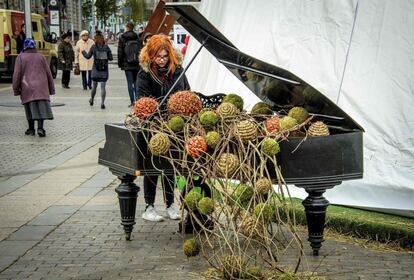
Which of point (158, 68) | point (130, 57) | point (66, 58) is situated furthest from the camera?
point (66, 58)

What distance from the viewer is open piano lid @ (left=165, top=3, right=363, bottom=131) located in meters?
5.97

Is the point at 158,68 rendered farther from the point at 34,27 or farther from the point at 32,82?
the point at 34,27

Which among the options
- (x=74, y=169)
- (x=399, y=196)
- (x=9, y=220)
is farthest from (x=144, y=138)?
(x=74, y=169)

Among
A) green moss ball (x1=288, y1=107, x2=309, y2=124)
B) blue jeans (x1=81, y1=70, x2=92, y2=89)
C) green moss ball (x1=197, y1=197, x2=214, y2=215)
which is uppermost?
green moss ball (x1=288, y1=107, x2=309, y2=124)

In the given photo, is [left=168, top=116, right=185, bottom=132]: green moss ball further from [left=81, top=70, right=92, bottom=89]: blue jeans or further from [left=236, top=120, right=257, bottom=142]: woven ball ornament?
[left=81, top=70, right=92, bottom=89]: blue jeans

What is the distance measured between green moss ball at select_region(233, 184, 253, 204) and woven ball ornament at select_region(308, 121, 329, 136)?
0.99 metres

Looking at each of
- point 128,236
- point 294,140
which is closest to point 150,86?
point 128,236

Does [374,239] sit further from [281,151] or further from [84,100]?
[84,100]

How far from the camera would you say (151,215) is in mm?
7676

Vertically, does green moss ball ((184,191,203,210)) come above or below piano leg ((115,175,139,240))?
above

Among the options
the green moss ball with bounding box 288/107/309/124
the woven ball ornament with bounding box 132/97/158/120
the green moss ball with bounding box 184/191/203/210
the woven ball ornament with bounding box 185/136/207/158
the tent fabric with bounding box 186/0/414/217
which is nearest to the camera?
the green moss ball with bounding box 184/191/203/210

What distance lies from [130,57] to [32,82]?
5308mm

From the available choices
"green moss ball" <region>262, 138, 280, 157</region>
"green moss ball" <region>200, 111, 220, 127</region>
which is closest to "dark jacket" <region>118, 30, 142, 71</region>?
"green moss ball" <region>200, 111, 220, 127</region>

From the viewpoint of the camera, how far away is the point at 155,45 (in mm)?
7184
